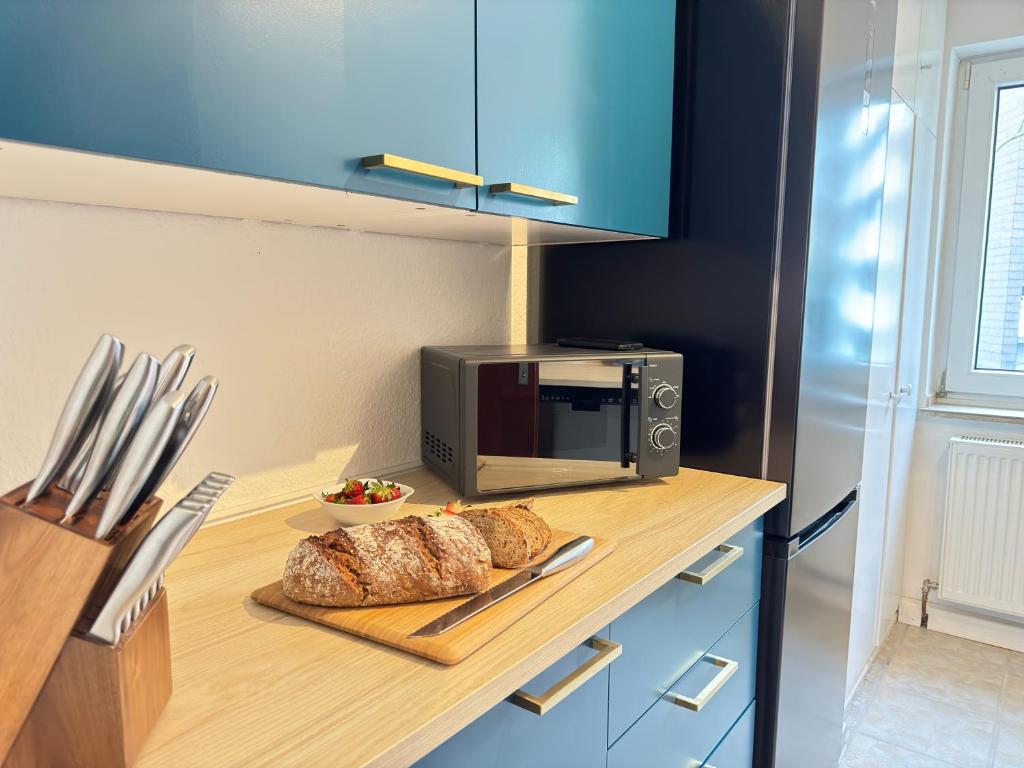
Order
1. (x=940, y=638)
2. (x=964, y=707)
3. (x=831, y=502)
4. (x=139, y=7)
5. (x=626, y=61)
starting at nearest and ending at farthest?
(x=139, y=7) < (x=626, y=61) < (x=831, y=502) < (x=964, y=707) < (x=940, y=638)

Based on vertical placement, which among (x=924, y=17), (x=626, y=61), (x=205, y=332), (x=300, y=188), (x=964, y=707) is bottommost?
(x=964, y=707)

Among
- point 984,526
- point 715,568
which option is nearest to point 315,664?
point 715,568

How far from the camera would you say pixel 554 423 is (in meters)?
1.39

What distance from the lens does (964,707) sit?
2.33 m

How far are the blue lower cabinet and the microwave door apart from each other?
45 centimetres

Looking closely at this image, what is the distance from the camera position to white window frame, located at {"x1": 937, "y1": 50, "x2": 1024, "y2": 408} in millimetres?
2674

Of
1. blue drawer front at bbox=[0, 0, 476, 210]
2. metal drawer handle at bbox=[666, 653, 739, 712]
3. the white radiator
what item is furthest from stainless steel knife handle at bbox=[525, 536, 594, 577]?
the white radiator

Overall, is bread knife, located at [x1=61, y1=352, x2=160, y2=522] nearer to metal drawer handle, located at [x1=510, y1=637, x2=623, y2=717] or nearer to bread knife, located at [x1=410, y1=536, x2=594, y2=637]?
bread knife, located at [x1=410, y1=536, x2=594, y2=637]

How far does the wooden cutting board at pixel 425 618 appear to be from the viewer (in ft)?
2.54

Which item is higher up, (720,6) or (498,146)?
(720,6)

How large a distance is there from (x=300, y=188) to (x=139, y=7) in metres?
0.26

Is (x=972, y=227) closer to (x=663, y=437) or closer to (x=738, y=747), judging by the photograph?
(x=663, y=437)

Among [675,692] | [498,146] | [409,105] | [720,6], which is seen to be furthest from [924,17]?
[675,692]

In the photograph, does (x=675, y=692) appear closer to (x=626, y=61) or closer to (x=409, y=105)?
(x=409, y=105)
